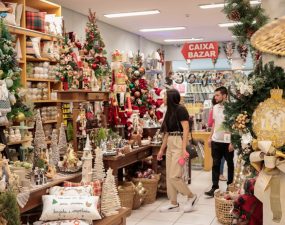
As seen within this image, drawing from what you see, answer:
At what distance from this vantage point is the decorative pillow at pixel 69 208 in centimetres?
308

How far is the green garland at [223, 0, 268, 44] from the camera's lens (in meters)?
2.54

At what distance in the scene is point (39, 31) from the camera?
238 inches

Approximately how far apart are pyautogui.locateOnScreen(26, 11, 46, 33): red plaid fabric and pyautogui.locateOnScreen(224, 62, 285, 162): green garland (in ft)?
13.9

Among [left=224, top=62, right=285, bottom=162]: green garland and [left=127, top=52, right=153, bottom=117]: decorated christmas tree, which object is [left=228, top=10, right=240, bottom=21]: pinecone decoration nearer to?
[left=224, top=62, right=285, bottom=162]: green garland

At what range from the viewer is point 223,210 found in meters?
4.54

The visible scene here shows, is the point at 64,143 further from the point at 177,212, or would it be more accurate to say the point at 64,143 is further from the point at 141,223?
the point at 177,212

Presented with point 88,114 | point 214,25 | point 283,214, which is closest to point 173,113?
point 88,114

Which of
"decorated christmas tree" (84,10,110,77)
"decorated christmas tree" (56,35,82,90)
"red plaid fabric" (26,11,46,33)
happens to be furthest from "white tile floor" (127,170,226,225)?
"red plaid fabric" (26,11,46,33)

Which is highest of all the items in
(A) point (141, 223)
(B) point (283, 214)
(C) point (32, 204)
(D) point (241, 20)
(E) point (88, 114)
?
(D) point (241, 20)

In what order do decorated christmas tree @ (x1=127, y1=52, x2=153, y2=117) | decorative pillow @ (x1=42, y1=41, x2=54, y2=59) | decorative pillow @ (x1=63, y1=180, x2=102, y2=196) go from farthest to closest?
decorated christmas tree @ (x1=127, y1=52, x2=153, y2=117) < decorative pillow @ (x1=42, y1=41, x2=54, y2=59) < decorative pillow @ (x1=63, y1=180, x2=102, y2=196)

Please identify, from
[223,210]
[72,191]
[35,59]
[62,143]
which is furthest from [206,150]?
[72,191]

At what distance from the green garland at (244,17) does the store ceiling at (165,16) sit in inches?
197

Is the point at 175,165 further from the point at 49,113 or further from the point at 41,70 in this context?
the point at 41,70

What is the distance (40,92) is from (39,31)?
0.95m
